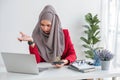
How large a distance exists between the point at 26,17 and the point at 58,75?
2.42m

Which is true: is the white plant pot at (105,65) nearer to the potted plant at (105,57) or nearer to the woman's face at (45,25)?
the potted plant at (105,57)

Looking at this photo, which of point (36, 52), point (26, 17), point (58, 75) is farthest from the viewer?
point (26, 17)

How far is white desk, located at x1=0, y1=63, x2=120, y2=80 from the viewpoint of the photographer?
147cm

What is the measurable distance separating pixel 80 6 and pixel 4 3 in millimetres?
1444

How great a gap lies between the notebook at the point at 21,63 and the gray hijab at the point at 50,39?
0.54m

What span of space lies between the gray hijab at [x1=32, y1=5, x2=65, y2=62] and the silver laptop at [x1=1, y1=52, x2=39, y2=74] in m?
0.54

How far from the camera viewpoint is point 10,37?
372cm

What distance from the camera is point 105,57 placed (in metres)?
1.67

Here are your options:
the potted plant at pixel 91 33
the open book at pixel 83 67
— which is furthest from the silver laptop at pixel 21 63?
the potted plant at pixel 91 33

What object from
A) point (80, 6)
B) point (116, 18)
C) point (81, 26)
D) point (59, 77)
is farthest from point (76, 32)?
point (59, 77)

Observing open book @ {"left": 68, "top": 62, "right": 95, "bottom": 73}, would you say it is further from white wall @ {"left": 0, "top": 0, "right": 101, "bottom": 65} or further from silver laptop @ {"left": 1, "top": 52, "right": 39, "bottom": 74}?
white wall @ {"left": 0, "top": 0, "right": 101, "bottom": 65}

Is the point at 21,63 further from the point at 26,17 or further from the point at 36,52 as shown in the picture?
the point at 26,17

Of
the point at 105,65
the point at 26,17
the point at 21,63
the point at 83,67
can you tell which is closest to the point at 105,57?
the point at 105,65

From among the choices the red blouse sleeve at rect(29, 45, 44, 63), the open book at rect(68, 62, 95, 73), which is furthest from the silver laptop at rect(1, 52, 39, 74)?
the red blouse sleeve at rect(29, 45, 44, 63)
